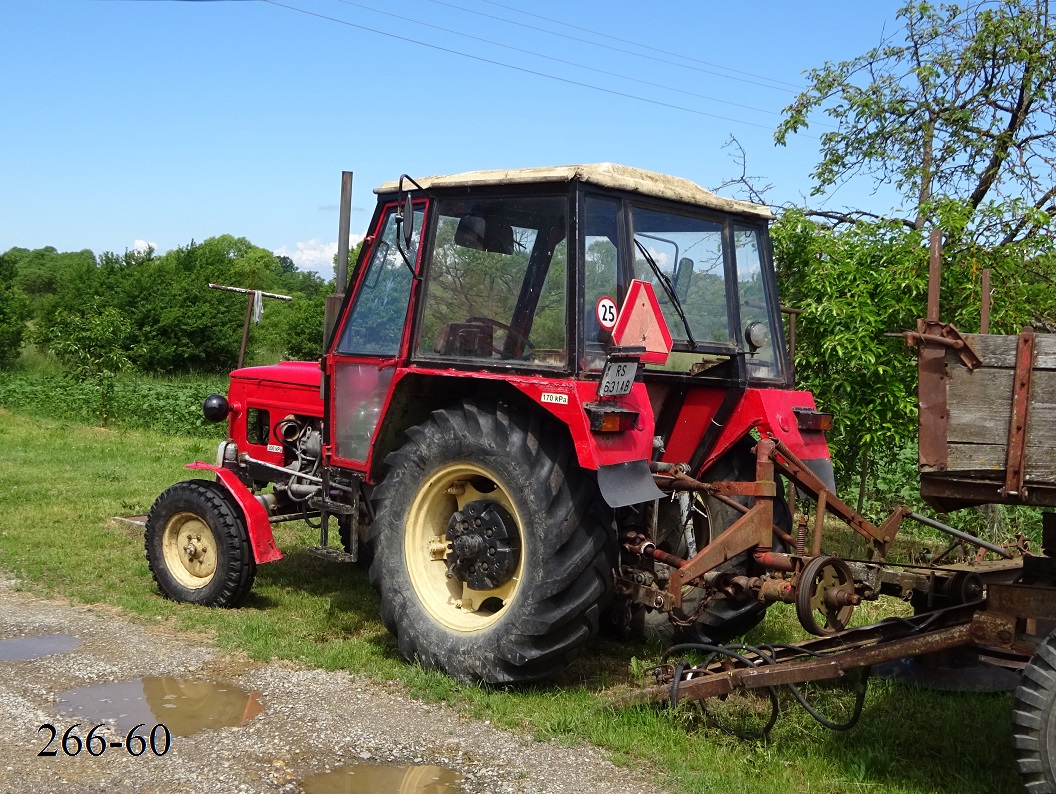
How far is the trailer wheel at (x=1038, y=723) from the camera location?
3.17 m

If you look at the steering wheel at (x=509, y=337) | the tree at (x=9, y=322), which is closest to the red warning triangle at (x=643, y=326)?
the steering wheel at (x=509, y=337)

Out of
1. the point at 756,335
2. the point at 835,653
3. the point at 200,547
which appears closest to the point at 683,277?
the point at 756,335

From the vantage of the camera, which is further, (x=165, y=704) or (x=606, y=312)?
(x=606, y=312)

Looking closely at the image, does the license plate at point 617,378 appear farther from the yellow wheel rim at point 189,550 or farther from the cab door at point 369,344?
the yellow wheel rim at point 189,550

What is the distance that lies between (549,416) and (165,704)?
211cm

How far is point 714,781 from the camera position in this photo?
3688 mm

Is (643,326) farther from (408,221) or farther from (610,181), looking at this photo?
(408,221)

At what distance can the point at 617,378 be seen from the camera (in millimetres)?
4379

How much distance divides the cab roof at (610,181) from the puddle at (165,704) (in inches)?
103

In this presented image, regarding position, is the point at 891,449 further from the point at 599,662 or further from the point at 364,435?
the point at 364,435

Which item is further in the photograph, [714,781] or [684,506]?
[684,506]

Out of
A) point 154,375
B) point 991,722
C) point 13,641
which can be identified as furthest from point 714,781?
point 154,375

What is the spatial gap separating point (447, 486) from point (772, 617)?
2379 mm

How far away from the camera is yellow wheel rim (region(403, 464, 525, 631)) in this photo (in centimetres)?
484
